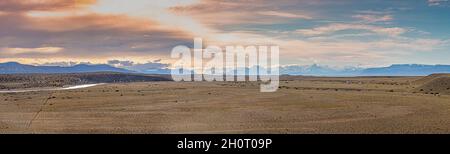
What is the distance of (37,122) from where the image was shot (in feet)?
93.9

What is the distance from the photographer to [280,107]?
3831cm

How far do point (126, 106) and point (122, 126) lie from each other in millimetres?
13178
